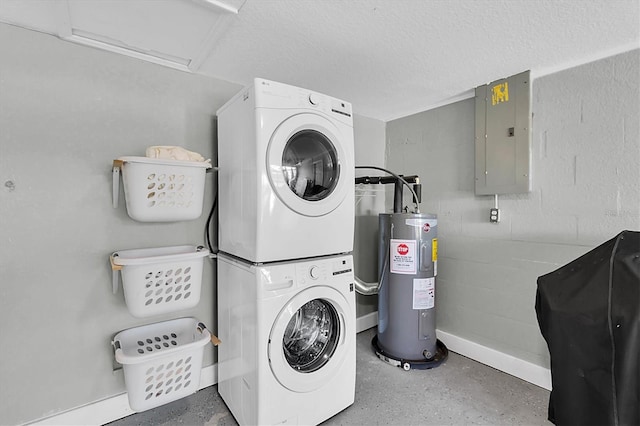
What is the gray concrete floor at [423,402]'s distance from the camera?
1.57 metres

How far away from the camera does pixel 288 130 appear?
4.69 ft

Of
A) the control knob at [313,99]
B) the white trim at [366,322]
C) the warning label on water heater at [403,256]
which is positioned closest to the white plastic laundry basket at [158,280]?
the control knob at [313,99]

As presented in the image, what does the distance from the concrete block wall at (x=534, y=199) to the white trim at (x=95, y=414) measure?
228cm

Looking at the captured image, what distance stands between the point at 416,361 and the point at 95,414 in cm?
196

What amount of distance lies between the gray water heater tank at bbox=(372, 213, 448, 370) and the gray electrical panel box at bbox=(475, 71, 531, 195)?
1.69ft

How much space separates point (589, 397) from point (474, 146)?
1666mm

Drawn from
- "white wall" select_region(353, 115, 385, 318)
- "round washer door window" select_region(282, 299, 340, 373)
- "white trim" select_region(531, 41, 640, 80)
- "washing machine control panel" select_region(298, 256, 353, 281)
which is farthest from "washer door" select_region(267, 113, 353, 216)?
"white trim" select_region(531, 41, 640, 80)

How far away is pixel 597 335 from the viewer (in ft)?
3.40

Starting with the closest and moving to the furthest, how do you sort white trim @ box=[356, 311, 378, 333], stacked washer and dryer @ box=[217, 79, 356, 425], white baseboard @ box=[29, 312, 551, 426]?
stacked washer and dryer @ box=[217, 79, 356, 425] → white baseboard @ box=[29, 312, 551, 426] → white trim @ box=[356, 311, 378, 333]

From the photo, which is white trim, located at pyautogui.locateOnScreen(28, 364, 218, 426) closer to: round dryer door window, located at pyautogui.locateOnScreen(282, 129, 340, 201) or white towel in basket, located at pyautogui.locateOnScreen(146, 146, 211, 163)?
white towel in basket, located at pyautogui.locateOnScreen(146, 146, 211, 163)

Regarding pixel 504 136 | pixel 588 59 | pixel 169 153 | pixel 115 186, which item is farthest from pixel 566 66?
pixel 115 186

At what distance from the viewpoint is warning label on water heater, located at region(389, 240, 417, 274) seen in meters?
2.08

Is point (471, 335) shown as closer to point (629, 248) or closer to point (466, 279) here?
point (466, 279)

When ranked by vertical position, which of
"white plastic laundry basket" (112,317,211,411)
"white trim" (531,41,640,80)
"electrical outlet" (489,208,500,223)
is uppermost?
"white trim" (531,41,640,80)
